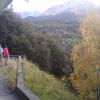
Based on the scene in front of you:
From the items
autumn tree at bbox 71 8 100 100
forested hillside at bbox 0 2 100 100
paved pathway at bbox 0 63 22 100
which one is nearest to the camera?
paved pathway at bbox 0 63 22 100

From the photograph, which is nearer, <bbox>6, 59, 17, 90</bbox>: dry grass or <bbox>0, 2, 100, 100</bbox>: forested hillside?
<bbox>6, 59, 17, 90</bbox>: dry grass

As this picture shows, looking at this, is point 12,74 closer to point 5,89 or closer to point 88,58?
point 5,89

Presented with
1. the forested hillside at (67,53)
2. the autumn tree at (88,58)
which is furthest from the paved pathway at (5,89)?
the autumn tree at (88,58)

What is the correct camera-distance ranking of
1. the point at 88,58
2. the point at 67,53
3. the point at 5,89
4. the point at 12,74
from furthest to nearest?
the point at 67,53 < the point at 88,58 < the point at 12,74 < the point at 5,89

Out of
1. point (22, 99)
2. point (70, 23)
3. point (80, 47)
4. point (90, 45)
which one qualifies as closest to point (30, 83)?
point (22, 99)

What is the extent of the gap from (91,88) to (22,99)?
53.3 ft

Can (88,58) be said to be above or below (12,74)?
below

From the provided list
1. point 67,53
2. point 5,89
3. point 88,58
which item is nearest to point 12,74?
point 5,89

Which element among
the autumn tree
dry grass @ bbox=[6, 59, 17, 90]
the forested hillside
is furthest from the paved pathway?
the autumn tree

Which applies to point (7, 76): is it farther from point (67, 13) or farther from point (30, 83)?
point (67, 13)

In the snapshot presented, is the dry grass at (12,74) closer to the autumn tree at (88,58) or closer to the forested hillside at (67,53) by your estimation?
the forested hillside at (67,53)

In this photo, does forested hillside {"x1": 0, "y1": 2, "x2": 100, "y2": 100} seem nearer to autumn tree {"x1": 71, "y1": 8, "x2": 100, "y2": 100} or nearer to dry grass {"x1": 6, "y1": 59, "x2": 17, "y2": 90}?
autumn tree {"x1": 71, "y1": 8, "x2": 100, "y2": 100}

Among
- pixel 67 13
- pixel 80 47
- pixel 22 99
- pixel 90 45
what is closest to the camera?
pixel 22 99

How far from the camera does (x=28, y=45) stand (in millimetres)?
47844
